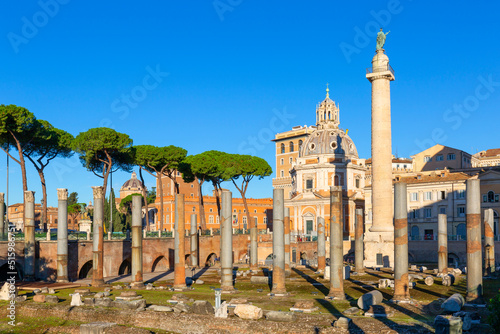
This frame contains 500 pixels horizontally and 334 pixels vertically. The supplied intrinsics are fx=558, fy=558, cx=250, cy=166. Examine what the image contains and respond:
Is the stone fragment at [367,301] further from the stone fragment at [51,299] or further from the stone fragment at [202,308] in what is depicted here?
the stone fragment at [51,299]

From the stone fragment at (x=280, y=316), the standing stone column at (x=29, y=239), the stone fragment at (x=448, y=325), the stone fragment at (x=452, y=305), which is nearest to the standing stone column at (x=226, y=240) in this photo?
the stone fragment at (x=280, y=316)

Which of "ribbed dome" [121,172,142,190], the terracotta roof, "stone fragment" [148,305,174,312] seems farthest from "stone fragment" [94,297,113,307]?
"ribbed dome" [121,172,142,190]

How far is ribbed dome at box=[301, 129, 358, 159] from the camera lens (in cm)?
7200

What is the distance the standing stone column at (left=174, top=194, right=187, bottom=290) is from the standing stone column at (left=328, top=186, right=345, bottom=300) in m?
7.82

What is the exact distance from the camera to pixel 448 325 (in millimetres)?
14672

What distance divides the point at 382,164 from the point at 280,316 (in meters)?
26.4

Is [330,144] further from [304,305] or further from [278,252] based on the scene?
[304,305]

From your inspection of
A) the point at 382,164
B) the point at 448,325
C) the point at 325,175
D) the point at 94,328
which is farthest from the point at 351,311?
the point at 325,175

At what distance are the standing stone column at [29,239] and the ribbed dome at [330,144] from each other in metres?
45.2

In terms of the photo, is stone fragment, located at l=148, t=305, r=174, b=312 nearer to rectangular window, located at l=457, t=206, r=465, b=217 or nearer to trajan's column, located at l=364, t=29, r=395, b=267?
trajan's column, located at l=364, t=29, r=395, b=267

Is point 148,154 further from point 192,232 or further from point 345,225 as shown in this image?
point 345,225

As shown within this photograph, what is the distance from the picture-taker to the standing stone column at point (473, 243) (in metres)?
21.9

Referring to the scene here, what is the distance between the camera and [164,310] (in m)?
19.7

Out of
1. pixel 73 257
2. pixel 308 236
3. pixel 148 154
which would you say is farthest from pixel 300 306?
pixel 308 236
